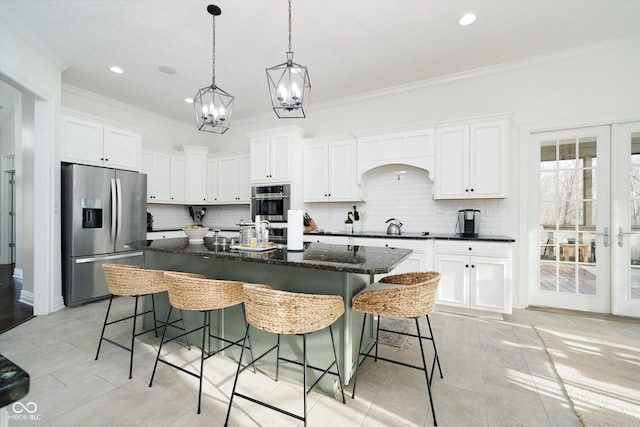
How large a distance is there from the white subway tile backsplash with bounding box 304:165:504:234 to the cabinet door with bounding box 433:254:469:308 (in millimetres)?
662

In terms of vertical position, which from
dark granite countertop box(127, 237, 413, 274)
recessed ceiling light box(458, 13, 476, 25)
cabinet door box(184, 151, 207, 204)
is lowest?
dark granite countertop box(127, 237, 413, 274)

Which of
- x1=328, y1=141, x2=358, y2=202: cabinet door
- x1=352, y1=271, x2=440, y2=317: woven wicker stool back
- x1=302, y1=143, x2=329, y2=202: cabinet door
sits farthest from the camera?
x1=302, y1=143, x2=329, y2=202: cabinet door

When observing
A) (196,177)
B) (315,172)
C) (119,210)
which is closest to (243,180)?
(196,177)

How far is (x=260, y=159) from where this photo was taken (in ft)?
16.0

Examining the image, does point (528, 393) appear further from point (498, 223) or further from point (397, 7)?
point (397, 7)

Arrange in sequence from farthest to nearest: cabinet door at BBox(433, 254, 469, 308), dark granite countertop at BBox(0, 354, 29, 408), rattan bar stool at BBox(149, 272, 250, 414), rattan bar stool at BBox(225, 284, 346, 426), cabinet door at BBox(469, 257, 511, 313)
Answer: cabinet door at BBox(433, 254, 469, 308) < cabinet door at BBox(469, 257, 511, 313) < rattan bar stool at BBox(149, 272, 250, 414) < rattan bar stool at BBox(225, 284, 346, 426) < dark granite countertop at BBox(0, 354, 29, 408)

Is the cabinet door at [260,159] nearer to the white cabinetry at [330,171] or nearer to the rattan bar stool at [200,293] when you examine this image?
the white cabinetry at [330,171]

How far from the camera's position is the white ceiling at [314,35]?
2693mm

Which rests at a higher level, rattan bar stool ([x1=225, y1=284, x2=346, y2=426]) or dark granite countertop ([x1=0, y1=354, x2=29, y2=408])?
dark granite countertop ([x1=0, y1=354, x2=29, y2=408])

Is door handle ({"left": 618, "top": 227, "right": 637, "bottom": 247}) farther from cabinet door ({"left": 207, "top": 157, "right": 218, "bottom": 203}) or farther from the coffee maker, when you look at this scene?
cabinet door ({"left": 207, "top": 157, "right": 218, "bottom": 203})

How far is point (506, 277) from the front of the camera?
127 inches

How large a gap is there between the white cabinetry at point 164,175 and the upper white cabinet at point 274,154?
64.8 inches

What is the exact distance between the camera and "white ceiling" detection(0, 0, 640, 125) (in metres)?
2.69

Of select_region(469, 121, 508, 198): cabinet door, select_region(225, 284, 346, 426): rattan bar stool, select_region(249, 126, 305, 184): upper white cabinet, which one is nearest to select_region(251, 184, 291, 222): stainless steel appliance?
select_region(249, 126, 305, 184): upper white cabinet
